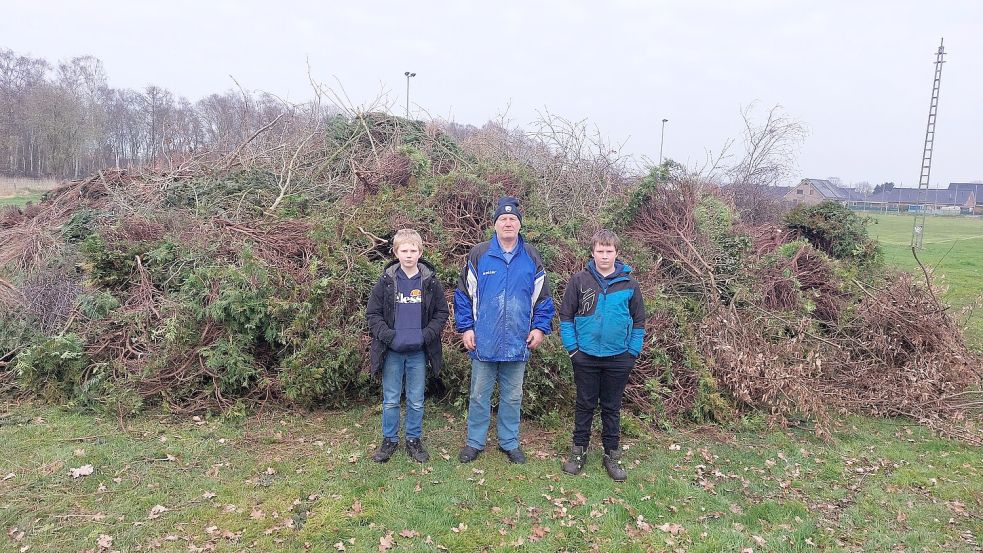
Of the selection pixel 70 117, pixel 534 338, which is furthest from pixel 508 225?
pixel 70 117

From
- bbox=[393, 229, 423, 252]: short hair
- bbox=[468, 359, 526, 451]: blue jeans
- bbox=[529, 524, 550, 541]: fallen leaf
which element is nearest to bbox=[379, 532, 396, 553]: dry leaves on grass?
bbox=[529, 524, 550, 541]: fallen leaf

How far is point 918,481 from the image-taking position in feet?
14.1

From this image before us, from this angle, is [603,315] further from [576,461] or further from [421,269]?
[421,269]

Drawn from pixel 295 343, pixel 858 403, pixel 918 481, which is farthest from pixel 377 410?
pixel 858 403

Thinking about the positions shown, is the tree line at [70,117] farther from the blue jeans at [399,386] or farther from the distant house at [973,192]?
the distant house at [973,192]

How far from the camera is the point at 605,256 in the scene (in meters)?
4.08

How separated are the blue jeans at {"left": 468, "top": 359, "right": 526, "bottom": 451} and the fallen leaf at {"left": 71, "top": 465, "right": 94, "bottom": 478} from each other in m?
2.79

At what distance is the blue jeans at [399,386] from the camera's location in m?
4.35

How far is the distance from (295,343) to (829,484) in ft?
15.4

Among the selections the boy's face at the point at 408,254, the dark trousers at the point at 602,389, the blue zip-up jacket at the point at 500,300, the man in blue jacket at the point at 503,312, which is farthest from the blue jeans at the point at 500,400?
the boy's face at the point at 408,254

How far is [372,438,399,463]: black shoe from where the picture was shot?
436cm

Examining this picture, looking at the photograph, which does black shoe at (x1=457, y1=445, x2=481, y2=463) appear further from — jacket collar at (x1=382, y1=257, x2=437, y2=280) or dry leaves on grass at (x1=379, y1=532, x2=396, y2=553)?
jacket collar at (x1=382, y1=257, x2=437, y2=280)

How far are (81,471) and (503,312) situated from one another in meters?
3.27

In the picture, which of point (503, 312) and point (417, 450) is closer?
point (503, 312)
